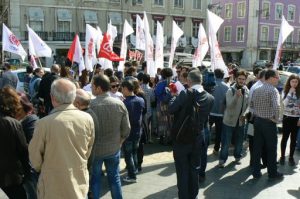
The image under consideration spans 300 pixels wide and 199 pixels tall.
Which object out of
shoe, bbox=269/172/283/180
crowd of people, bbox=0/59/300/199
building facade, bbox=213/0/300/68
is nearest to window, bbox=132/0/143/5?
building facade, bbox=213/0/300/68

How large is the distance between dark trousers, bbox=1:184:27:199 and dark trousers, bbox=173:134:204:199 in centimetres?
203

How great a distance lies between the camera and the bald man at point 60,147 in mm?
3312

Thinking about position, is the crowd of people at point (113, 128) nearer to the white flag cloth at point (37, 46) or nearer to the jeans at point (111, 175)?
the jeans at point (111, 175)

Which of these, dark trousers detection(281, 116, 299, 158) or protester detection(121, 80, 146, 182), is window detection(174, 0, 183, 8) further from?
protester detection(121, 80, 146, 182)

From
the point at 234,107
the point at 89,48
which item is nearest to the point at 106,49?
the point at 89,48

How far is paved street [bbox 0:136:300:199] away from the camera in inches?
223

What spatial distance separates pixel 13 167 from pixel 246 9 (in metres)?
50.7

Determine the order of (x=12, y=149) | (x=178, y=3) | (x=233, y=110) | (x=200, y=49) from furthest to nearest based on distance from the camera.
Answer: (x=178, y=3), (x=200, y=49), (x=233, y=110), (x=12, y=149)

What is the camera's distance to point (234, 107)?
23.0 feet

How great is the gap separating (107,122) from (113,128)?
116 millimetres

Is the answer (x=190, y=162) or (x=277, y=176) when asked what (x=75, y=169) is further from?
(x=277, y=176)

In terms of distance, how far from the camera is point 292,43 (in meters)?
53.3

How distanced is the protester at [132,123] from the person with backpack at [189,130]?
3.05ft

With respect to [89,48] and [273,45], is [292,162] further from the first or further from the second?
[273,45]
